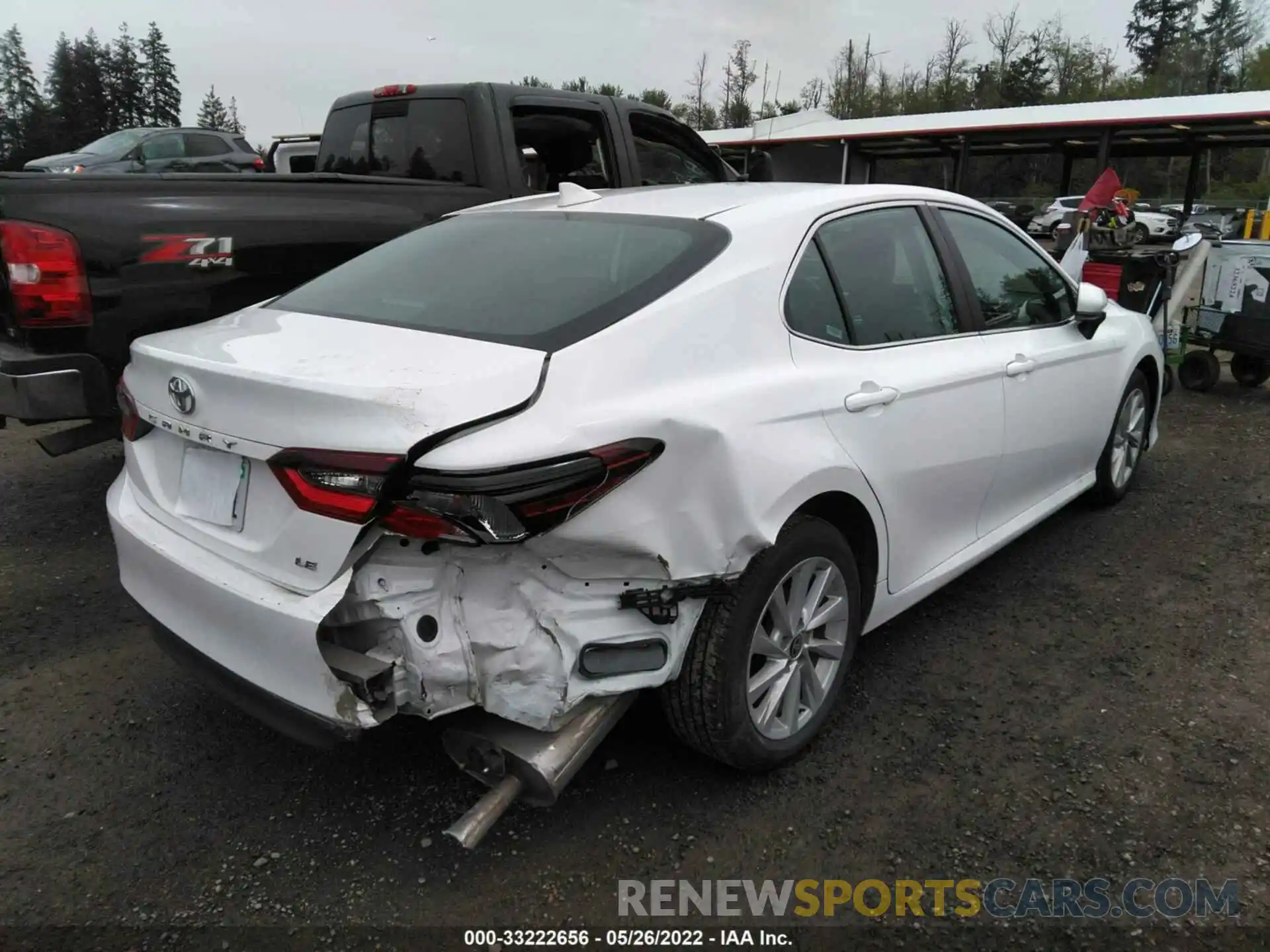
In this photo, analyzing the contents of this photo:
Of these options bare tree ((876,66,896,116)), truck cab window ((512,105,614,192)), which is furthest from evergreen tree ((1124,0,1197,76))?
truck cab window ((512,105,614,192))

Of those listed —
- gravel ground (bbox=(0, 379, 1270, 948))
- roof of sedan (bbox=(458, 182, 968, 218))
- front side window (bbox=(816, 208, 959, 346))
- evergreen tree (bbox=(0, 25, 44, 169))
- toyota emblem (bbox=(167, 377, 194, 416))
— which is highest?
evergreen tree (bbox=(0, 25, 44, 169))

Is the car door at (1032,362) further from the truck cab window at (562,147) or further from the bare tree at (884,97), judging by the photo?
the bare tree at (884,97)

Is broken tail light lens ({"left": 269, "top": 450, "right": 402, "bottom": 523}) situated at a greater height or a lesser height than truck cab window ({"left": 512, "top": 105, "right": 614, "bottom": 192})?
lesser

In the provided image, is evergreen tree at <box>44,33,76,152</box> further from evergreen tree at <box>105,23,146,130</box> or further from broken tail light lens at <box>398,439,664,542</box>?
broken tail light lens at <box>398,439,664,542</box>

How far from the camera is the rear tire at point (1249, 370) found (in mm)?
8117

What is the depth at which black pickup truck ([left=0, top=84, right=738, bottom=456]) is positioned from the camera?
139 inches

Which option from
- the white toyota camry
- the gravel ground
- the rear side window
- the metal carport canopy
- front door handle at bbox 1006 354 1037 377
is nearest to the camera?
the white toyota camry

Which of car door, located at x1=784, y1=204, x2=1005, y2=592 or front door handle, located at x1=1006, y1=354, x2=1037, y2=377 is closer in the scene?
car door, located at x1=784, y1=204, x2=1005, y2=592

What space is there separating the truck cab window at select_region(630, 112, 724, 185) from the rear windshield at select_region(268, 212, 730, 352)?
2.95 meters

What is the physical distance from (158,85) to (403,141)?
2896 inches

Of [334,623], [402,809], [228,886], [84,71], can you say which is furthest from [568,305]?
[84,71]

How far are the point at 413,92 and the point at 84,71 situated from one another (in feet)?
217

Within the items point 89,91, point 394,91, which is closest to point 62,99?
point 89,91

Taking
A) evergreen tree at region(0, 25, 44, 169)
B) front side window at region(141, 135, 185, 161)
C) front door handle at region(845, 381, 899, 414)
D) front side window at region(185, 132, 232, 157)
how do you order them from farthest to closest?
evergreen tree at region(0, 25, 44, 169)
front side window at region(185, 132, 232, 157)
front side window at region(141, 135, 185, 161)
front door handle at region(845, 381, 899, 414)
